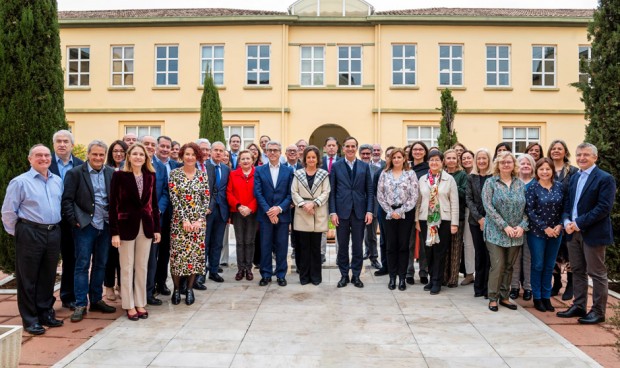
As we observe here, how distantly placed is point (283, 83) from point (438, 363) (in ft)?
56.1

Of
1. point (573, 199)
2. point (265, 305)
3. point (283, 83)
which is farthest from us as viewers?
point (283, 83)

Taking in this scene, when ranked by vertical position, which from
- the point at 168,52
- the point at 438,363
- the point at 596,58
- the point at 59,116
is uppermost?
the point at 168,52

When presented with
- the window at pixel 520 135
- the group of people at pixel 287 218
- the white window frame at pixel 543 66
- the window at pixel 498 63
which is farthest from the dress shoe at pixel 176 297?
the white window frame at pixel 543 66

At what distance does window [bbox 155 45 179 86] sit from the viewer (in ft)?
→ 68.5

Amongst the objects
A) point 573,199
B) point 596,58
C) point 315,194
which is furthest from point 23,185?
point 596,58

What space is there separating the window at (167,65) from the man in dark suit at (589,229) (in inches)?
709

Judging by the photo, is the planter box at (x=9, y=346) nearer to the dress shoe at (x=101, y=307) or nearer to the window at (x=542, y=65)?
the dress shoe at (x=101, y=307)

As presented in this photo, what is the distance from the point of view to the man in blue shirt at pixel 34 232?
504cm

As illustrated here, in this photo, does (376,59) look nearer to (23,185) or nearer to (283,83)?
(283,83)

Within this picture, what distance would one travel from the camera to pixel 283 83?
798 inches

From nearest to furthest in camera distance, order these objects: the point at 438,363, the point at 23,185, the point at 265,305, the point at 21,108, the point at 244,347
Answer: the point at 438,363 → the point at 244,347 → the point at 23,185 → the point at 265,305 → the point at 21,108

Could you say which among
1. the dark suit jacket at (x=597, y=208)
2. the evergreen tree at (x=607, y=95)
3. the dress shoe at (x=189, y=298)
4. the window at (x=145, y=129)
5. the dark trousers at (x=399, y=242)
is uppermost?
the window at (x=145, y=129)

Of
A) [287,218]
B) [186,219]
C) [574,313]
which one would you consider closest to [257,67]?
[287,218]

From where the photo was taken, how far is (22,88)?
6.86m
